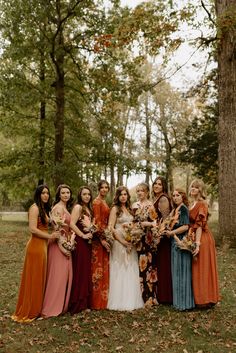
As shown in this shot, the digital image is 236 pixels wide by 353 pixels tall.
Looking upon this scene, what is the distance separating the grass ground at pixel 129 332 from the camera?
20.6ft

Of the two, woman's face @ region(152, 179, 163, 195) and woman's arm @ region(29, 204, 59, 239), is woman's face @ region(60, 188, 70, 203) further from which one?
woman's face @ region(152, 179, 163, 195)

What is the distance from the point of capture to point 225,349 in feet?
20.2

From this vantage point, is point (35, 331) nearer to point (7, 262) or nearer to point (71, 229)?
point (71, 229)

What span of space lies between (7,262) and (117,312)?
21.5 feet

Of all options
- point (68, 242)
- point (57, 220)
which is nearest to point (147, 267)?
point (68, 242)

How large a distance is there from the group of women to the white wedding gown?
2 cm

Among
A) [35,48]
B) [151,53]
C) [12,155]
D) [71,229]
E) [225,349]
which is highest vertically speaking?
[35,48]

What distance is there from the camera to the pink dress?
756cm

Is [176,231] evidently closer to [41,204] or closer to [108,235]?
[108,235]

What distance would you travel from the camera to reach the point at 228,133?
45.8 ft

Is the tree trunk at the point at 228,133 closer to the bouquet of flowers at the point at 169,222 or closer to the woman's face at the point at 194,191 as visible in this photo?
the woman's face at the point at 194,191

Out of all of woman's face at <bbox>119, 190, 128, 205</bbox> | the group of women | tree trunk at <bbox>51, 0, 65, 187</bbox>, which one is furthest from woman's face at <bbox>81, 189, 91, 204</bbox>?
tree trunk at <bbox>51, 0, 65, 187</bbox>

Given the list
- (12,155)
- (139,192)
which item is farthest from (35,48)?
(139,192)

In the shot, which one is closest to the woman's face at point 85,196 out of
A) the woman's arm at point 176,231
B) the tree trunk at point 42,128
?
the woman's arm at point 176,231
